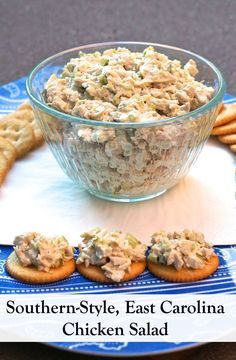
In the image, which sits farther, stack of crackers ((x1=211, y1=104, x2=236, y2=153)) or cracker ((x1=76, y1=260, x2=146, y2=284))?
stack of crackers ((x1=211, y1=104, x2=236, y2=153))

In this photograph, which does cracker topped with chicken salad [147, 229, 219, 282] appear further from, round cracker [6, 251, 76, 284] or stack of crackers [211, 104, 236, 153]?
stack of crackers [211, 104, 236, 153]

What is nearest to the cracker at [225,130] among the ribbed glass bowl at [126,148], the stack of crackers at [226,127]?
the stack of crackers at [226,127]

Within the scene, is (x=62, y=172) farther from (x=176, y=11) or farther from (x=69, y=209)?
(x=176, y=11)

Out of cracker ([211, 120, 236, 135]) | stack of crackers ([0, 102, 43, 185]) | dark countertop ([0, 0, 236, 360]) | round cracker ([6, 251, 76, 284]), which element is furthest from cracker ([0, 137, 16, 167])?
dark countertop ([0, 0, 236, 360])

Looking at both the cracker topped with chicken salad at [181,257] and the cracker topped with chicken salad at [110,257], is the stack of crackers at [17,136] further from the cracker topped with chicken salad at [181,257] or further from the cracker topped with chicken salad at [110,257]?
the cracker topped with chicken salad at [181,257]

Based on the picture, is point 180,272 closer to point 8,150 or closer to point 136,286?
point 136,286

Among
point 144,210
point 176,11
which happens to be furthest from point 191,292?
point 176,11
